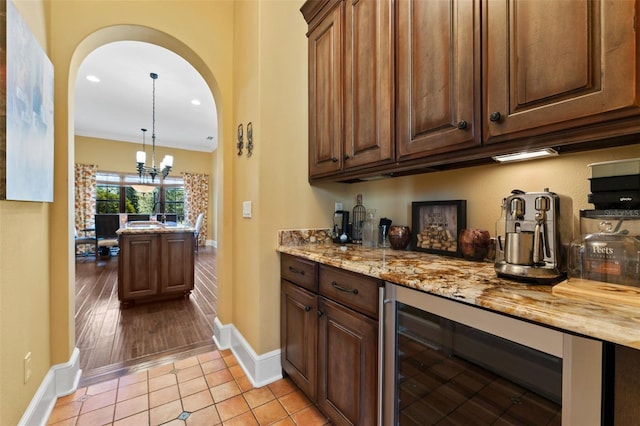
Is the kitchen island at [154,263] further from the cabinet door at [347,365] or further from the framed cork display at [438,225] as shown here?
the framed cork display at [438,225]

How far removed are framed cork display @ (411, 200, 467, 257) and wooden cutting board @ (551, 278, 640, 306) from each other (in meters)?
0.61

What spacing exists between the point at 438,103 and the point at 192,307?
345 cm

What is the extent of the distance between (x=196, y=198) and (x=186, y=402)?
24.8 feet

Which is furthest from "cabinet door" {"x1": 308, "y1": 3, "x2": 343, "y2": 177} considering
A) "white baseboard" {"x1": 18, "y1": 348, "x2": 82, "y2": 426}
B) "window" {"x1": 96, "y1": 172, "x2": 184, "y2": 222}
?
"window" {"x1": 96, "y1": 172, "x2": 184, "y2": 222}

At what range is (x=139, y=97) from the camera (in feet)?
15.4

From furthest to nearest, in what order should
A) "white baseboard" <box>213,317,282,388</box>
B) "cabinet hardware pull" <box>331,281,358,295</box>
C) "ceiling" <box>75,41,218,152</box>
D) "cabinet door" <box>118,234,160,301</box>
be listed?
"ceiling" <box>75,41,218,152</box> → "cabinet door" <box>118,234,160,301</box> → "white baseboard" <box>213,317,282,388</box> → "cabinet hardware pull" <box>331,281,358,295</box>

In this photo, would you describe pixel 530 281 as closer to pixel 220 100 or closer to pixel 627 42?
pixel 627 42

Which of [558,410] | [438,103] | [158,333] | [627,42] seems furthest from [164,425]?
[627,42]

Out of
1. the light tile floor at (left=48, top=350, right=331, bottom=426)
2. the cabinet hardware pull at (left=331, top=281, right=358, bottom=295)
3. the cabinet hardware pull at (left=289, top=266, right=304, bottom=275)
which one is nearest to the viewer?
the cabinet hardware pull at (left=331, top=281, right=358, bottom=295)

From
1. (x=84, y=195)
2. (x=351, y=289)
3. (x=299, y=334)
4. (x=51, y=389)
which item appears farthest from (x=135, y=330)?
(x=84, y=195)

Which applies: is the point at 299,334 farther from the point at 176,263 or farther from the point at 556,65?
the point at 176,263

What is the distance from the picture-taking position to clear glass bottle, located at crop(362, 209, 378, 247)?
192 centimetres

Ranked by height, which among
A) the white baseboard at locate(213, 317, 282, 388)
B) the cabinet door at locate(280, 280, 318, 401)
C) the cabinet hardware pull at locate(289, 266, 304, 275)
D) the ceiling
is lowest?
the white baseboard at locate(213, 317, 282, 388)

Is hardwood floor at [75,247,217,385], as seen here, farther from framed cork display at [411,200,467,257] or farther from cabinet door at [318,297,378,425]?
framed cork display at [411,200,467,257]
